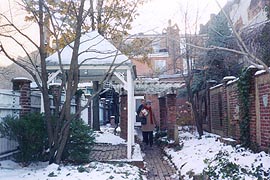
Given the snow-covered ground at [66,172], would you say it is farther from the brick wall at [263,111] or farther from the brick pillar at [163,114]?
the brick pillar at [163,114]

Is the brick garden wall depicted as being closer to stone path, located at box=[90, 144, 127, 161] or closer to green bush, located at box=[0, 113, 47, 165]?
stone path, located at box=[90, 144, 127, 161]

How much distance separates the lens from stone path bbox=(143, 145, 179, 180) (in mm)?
8308

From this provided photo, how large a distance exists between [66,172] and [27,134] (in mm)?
1425

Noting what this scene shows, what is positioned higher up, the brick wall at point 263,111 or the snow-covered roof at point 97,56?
the snow-covered roof at point 97,56

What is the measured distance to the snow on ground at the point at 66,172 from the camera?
6.77m

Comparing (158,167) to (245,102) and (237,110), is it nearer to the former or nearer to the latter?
(237,110)

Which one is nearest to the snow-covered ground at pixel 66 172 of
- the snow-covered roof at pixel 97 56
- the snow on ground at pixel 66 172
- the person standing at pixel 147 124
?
the snow on ground at pixel 66 172

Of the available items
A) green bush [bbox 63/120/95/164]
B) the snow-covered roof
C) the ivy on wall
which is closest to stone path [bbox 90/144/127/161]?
green bush [bbox 63/120/95/164]

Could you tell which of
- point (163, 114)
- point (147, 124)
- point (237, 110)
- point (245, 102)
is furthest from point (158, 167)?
point (163, 114)

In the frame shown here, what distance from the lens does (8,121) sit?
7.82m

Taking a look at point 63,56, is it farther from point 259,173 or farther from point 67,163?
point 259,173

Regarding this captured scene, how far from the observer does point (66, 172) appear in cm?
706

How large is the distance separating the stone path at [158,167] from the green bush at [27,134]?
2400mm

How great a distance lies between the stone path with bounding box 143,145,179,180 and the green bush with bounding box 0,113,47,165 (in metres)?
2.40
